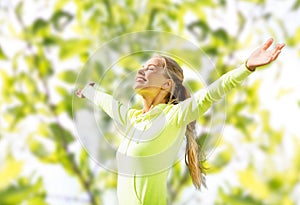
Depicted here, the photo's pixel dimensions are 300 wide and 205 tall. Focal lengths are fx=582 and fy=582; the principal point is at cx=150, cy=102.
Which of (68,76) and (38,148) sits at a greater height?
(68,76)

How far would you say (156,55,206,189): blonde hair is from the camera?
0.58 m

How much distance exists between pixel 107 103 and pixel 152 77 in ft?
0.18

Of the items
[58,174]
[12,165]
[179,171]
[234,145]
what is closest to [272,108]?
[234,145]

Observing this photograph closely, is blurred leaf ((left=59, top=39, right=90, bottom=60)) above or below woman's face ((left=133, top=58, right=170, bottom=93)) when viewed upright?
above

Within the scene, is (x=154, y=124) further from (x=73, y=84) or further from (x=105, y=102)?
(x=73, y=84)

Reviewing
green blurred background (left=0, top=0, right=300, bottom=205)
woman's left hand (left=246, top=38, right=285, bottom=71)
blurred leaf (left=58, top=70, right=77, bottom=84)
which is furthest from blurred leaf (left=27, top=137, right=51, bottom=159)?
Answer: woman's left hand (left=246, top=38, right=285, bottom=71)

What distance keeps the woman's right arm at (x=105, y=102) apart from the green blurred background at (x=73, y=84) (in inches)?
29.4

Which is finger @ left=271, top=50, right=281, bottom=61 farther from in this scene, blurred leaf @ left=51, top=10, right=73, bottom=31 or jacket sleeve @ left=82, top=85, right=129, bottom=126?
blurred leaf @ left=51, top=10, right=73, bottom=31

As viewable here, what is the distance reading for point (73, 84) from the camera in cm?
138

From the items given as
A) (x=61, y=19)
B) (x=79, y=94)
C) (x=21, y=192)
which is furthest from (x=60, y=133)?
(x=79, y=94)

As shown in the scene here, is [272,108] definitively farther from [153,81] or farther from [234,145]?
[153,81]

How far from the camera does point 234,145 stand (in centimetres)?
141

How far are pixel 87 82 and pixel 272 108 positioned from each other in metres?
0.92

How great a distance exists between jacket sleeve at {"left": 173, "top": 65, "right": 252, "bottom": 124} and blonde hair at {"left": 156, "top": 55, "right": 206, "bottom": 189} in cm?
3
